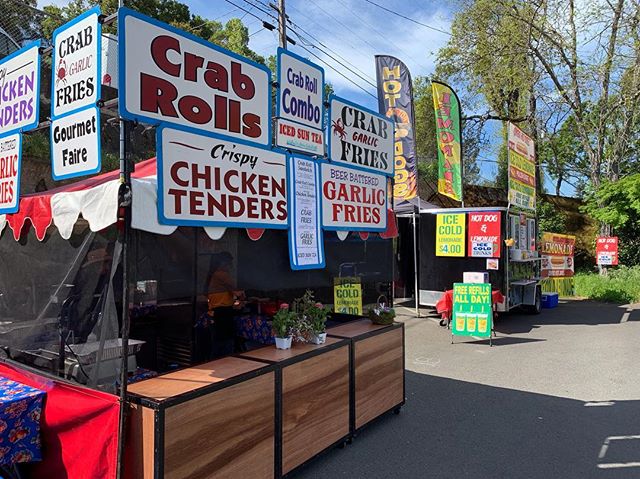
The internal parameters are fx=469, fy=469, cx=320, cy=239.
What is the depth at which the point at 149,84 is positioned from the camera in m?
2.99

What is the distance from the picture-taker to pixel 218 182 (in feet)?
11.5

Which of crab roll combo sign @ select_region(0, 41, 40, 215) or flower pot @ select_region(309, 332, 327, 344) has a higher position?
crab roll combo sign @ select_region(0, 41, 40, 215)

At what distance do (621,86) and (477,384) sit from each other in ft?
57.3

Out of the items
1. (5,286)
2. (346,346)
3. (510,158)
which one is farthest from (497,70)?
(5,286)

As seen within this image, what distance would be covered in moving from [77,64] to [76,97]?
0.21m

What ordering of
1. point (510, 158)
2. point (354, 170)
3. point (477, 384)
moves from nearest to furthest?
point (354, 170), point (477, 384), point (510, 158)

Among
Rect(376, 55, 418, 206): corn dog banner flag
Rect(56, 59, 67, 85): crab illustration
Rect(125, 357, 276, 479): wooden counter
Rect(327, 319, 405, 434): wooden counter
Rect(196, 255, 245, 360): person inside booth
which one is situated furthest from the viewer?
Rect(376, 55, 418, 206): corn dog banner flag

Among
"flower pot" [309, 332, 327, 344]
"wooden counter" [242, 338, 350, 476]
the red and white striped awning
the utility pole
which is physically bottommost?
"wooden counter" [242, 338, 350, 476]

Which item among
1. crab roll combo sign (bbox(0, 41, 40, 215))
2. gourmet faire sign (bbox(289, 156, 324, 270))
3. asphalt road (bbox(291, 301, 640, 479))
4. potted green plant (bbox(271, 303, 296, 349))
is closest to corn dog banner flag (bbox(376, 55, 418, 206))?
asphalt road (bbox(291, 301, 640, 479))

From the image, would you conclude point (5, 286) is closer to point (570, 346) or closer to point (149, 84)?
point (149, 84)

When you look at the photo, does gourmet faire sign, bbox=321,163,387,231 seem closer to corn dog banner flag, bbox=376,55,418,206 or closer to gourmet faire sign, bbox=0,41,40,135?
gourmet faire sign, bbox=0,41,40,135

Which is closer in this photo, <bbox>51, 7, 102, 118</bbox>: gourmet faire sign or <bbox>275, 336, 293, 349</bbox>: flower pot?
<bbox>51, 7, 102, 118</bbox>: gourmet faire sign

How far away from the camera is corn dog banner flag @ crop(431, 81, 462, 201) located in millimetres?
12430

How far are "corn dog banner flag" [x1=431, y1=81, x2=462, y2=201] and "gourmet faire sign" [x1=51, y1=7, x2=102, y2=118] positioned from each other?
34.4 feet
